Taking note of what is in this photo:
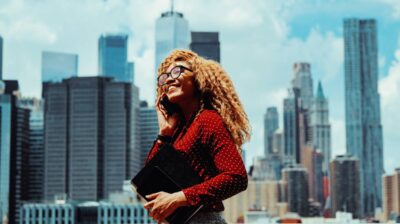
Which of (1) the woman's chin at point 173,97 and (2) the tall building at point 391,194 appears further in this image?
(2) the tall building at point 391,194

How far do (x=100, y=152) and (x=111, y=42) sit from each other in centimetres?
3949

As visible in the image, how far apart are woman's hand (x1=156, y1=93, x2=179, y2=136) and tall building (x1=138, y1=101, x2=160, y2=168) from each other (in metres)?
138

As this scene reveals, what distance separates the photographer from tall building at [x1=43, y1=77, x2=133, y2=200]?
13300 centimetres

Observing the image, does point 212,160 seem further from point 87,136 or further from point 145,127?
point 145,127

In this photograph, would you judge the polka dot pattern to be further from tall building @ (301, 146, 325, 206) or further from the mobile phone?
tall building @ (301, 146, 325, 206)

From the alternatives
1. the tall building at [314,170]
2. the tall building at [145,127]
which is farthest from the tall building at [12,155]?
the tall building at [314,170]

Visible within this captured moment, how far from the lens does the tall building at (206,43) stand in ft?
497

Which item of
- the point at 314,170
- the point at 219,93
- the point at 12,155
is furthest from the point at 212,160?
the point at 314,170

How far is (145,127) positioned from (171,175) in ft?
469

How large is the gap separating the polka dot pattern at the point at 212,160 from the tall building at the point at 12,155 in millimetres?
120061

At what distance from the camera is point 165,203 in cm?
276

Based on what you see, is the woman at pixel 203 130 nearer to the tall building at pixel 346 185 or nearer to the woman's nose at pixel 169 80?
the woman's nose at pixel 169 80

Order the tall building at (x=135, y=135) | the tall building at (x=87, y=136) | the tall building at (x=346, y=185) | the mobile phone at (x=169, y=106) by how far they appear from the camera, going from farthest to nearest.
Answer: the tall building at (x=346, y=185) < the tall building at (x=135, y=135) < the tall building at (x=87, y=136) < the mobile phone at (x=169, y=106)

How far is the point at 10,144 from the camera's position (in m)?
132
